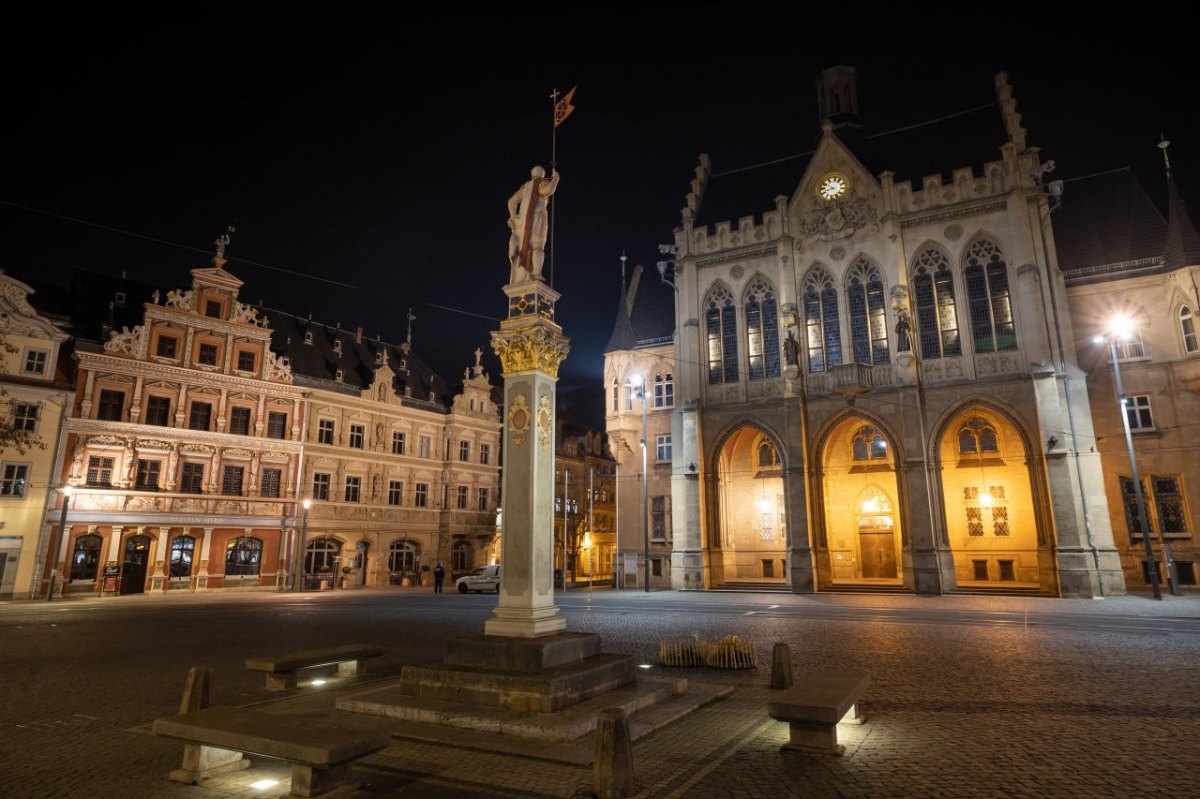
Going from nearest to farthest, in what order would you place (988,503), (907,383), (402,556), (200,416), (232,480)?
(907,383)
(988,503)
(200,416)
(232,480)
(402,556)

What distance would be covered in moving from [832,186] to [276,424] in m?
33.1

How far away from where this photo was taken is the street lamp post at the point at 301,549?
36.1 metres

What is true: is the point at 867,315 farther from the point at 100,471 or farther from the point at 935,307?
the point at 100,471

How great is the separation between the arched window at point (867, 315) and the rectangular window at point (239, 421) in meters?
32.2

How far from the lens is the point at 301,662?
9.87 meters

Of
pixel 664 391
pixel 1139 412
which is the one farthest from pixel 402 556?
pixel 1139 412

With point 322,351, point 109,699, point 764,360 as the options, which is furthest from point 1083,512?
point 322,351

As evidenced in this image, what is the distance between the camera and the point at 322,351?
4472 centimetres

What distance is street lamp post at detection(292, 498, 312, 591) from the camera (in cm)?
3612

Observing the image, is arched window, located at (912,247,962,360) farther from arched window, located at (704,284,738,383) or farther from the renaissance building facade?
arched window, located at (704,284,738,383)

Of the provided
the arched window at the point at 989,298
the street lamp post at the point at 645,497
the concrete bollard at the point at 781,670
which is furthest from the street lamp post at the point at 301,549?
the arched window at the point at 989,298

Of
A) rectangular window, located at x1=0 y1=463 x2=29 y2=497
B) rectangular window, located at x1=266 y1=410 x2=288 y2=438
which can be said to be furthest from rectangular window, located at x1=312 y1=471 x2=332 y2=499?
rectangular window, located at x1=0 y1=463 x2=29 y2=497

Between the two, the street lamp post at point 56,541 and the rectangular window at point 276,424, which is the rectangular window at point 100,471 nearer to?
the street lamp post at point 56,541

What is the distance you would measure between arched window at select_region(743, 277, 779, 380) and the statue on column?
25.5m
